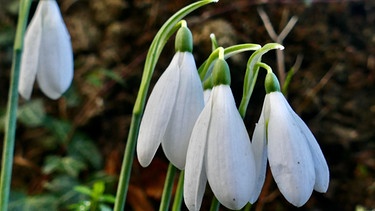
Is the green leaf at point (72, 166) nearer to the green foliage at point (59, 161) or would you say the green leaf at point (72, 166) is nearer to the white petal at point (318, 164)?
the green foliage at point (59, 161)

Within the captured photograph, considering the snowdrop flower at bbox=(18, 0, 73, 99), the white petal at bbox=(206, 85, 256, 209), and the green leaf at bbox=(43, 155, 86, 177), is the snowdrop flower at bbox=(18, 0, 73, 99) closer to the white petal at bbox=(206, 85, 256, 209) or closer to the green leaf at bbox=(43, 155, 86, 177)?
the white petal at bbox=(206, 85, 256, 209)

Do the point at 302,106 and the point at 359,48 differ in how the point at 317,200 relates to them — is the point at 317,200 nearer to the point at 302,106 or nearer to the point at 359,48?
the point at 302,106

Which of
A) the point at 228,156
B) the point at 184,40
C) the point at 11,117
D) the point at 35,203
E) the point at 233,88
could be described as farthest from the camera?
the point at 233,88

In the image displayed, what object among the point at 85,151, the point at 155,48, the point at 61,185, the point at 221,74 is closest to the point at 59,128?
the point at 85,151

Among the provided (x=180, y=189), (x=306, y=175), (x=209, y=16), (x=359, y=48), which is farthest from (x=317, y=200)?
(x=306, y=175)

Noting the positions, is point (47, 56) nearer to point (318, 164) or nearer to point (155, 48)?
point (155, 48)

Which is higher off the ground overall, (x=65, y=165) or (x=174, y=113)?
(x=174, y=113)

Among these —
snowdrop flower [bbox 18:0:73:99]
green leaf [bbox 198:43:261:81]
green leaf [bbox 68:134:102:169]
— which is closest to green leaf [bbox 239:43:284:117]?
green leaf [bbox 198:43:261:81]
